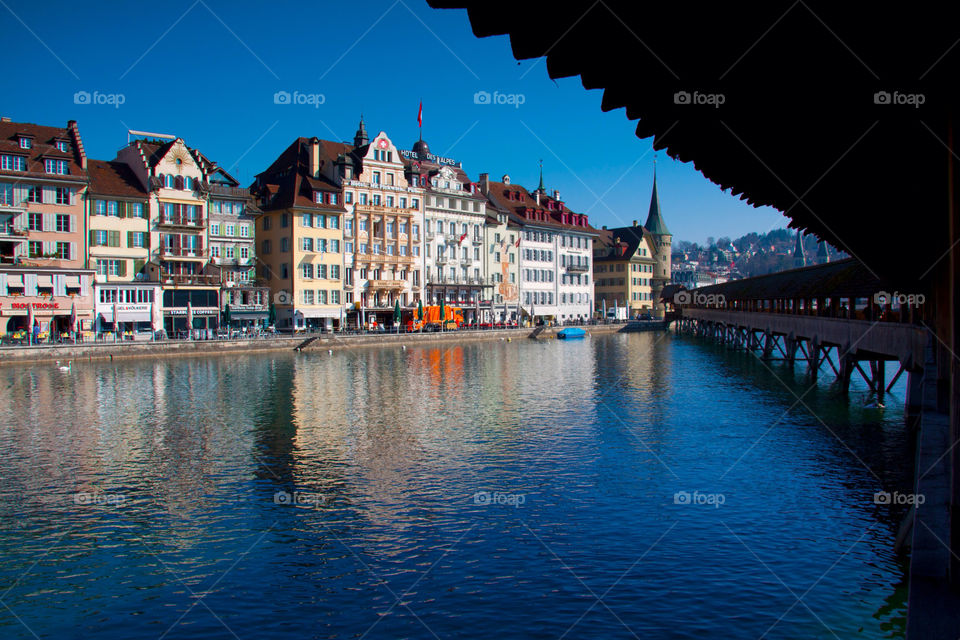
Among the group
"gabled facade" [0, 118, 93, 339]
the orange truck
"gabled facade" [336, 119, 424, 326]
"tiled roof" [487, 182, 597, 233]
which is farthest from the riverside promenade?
"tiled roof" [487, 182, 597, 233]

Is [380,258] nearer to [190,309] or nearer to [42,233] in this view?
[190,309]

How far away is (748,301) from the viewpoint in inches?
2972

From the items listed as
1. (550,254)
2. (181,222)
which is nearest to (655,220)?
(550,254)

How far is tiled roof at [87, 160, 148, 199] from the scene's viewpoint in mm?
65938

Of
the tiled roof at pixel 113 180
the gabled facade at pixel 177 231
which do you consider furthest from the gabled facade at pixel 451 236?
the tiled roof at pixel 113 180

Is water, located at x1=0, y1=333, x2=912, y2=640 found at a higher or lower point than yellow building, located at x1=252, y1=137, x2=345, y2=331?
lower

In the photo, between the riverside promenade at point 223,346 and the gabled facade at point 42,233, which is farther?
the gabled facade at point 42,233

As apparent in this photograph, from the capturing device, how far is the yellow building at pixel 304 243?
7919 cm

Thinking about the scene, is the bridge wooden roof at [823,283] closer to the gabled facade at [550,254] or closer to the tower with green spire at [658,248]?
the gabled facade at [550,254]

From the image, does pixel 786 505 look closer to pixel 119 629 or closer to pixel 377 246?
pixel 119 629

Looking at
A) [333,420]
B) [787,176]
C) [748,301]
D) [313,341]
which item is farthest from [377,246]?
[787,176]

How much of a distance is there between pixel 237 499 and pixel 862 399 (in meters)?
28.5

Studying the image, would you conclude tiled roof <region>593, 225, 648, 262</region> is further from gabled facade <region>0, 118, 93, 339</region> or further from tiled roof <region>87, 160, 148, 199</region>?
gabled facade <region>0, 118, 93, 339</region>

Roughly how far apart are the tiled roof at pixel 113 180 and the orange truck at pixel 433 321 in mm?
31750
